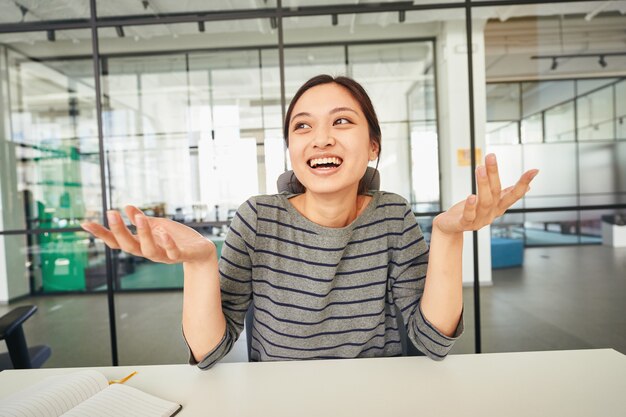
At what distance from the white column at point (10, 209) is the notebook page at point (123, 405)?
6.28 m

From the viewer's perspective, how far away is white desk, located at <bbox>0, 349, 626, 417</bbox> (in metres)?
0.74

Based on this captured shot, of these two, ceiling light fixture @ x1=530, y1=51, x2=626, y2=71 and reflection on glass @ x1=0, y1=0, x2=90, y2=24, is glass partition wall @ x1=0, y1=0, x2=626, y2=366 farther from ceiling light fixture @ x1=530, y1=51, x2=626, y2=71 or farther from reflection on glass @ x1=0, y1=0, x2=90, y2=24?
reflection on glass @ x1=0, y1=0, x2=90, y2=24

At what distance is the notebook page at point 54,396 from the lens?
0.71m

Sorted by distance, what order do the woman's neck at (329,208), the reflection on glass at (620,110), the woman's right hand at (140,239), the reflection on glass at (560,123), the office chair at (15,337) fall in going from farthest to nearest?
the reflection on glass at (560,123) → the reflection on glass at (620,110) → the office chair at (15,337) → the woman's neck at (329,208) → the woman's right hand at (140,239)

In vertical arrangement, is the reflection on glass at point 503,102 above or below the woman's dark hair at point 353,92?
above

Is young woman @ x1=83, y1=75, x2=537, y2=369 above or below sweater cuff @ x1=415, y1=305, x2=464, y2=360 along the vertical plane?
above

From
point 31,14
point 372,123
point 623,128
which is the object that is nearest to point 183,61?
point 31,14

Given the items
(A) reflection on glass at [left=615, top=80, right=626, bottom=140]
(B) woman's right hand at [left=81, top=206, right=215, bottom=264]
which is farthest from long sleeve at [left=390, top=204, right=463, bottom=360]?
(A) reflection on glass at [left=615, top=80, right=626, bottom=140]

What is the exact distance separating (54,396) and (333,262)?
0.78m

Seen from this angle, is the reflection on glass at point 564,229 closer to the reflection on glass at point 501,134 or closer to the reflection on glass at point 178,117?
the reflection on glass at point 501,134

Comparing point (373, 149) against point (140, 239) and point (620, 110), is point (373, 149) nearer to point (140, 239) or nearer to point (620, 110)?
point (140, 239)

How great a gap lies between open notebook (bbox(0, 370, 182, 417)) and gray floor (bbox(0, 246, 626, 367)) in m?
2.12

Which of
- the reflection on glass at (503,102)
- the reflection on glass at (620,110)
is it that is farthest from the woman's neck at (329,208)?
the reflection on glass at (620,110)

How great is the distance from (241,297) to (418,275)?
23.5 inches
